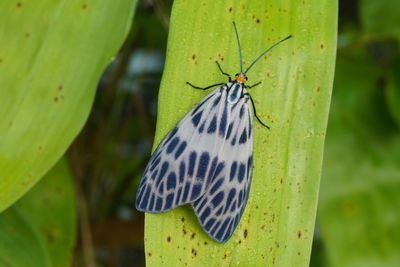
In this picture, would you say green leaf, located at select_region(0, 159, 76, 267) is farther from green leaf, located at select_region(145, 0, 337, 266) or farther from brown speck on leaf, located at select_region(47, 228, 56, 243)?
green leaf, located at select_region(145, 0, 337, 266)

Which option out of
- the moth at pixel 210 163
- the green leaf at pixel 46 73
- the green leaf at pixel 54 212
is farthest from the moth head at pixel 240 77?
the green leaf at pixel 54 212

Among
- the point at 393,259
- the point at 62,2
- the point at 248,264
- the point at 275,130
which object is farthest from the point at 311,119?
the point at 393,259

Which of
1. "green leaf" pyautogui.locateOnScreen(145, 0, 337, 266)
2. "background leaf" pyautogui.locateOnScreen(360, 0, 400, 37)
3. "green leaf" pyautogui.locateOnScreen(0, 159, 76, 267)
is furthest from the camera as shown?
"background leaf" pyautogui.locateOnScreen(360, 0, 400, 37)

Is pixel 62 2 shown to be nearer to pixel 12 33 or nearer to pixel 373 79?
pixel 12 33

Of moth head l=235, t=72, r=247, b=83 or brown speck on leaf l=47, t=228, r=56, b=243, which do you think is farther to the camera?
brown speck on leaf l=47, t=228, r=56, b=243

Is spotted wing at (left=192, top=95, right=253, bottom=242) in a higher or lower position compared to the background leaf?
lower

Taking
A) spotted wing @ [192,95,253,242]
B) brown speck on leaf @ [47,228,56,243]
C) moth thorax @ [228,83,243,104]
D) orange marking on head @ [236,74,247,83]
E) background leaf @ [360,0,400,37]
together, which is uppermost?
background leaf @ [360,0,400,37]

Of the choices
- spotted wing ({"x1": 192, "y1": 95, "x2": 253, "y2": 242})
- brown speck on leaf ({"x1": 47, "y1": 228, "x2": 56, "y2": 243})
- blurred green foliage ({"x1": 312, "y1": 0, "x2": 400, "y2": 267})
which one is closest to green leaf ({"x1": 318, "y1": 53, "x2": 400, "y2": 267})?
blurred green foliage ({"x1": 312, "y1": 0, "x2": 400, "y2": 267})
